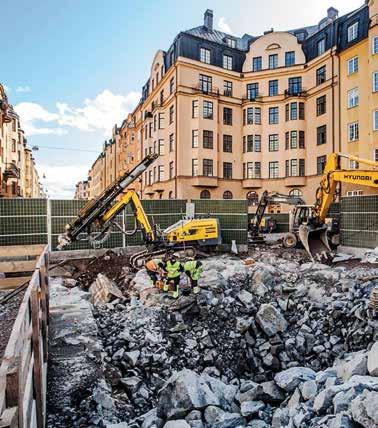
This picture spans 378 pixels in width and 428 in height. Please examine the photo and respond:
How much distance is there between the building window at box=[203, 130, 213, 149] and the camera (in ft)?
100.0

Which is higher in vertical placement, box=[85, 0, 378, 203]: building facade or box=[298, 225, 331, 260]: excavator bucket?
box=[85, 0, 378, 203]: building facade

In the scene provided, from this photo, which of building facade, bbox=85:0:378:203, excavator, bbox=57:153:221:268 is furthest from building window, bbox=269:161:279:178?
excavator, bbox=57:153:221:268

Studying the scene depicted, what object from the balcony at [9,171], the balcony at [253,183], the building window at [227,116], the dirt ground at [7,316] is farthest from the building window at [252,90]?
the dirt ground at [7,316]

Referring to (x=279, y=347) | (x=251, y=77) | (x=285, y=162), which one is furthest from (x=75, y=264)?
(x=251, y=77)

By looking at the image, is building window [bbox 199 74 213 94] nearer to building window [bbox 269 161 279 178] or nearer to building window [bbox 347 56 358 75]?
building window [bbox 269 161 279 178]

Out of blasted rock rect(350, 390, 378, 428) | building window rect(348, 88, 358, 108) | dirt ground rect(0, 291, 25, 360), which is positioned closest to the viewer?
blasted rock rect(350, 390, 378, 428)

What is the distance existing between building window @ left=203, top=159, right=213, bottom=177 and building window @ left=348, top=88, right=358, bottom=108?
1229 centimetres

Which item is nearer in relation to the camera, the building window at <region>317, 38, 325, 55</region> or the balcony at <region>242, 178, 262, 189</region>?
the building window at <region>317, 38, 325, 55</region>

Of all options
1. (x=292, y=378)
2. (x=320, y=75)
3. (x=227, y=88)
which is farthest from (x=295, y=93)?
(x=292, y=378)

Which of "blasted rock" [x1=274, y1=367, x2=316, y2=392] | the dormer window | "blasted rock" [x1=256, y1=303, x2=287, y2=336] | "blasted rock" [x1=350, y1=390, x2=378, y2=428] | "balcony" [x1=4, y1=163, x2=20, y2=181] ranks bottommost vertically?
"blasted rock" [x1=274, y1=367, x2=316, y2=392]

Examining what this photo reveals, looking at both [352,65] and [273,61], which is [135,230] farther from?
[273,61]

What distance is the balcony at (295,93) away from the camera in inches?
1219

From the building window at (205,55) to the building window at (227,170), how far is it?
384 inches

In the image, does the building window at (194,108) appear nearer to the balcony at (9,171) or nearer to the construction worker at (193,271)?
the balcony at (9,171)
